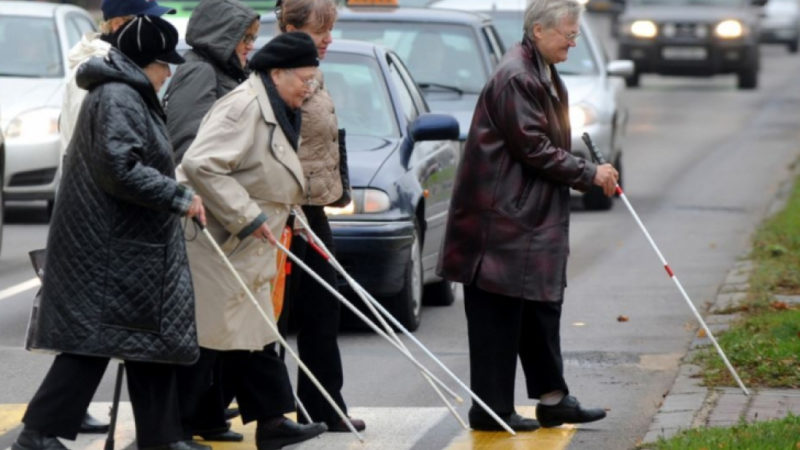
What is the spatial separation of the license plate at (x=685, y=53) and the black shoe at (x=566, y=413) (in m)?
25.5

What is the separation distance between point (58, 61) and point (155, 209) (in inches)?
419

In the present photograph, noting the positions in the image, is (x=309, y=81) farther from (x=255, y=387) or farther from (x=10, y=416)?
(x=10, y=416)

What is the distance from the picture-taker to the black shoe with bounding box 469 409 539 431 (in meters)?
7.86

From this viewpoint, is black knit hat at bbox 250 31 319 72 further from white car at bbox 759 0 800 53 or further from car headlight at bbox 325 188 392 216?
white car at bbox 759 0 800 53

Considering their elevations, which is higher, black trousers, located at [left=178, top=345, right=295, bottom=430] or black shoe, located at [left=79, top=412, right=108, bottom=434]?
black trousers, located at [left=178, top=345, right=295, bottom=430]

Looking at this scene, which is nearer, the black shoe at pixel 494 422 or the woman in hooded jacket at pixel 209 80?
the woman in hooded jacket at pixel 209 80

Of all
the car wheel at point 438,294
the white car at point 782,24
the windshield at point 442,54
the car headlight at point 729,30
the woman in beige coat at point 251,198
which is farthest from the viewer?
the white car at point 782,24

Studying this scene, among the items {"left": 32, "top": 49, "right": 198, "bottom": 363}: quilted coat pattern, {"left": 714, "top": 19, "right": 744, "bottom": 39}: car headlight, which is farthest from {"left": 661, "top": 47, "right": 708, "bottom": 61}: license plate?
{"left": 32, "top": 49, "right": 198, "bottom": 363}: quilted coat pattern

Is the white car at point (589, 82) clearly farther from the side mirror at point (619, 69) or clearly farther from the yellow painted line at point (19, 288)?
the yellow painted line at point (19, 288)

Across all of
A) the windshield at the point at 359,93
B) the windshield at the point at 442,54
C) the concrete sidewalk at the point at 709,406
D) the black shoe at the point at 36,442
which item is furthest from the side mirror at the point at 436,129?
the black shoe at the point at 36,442

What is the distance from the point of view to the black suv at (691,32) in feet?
107

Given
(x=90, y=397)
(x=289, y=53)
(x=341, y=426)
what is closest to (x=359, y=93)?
(x=341, y=426)

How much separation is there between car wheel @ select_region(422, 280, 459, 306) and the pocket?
17.4ft

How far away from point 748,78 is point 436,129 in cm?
2527
